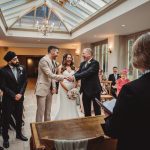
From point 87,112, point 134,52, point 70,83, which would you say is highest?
point 134,52

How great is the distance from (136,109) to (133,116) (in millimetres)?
42

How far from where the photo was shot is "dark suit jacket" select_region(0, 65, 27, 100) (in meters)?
3.22

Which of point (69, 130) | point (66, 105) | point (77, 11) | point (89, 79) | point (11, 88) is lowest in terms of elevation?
point (66, 105)

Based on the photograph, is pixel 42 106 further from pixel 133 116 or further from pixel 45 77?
pixel 133 116

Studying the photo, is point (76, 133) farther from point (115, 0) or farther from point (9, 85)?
point (115, 0)

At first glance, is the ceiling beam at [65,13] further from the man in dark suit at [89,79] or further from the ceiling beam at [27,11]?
the man in dark suit at [89,79]

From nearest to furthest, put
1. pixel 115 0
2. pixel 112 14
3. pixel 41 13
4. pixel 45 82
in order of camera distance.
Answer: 1. pixel 45 82
2. pixel 115 0
3. pixel 112 14
4. pixel 41 13

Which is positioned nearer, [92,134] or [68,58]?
[92,134]

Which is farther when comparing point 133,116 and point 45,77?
point 45,77

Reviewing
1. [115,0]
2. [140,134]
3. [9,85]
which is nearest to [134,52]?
[140,134]

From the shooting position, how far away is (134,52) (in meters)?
1.14

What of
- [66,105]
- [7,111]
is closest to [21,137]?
[7,111]

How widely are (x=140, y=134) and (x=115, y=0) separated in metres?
5.15

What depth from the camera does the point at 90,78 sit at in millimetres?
3598
